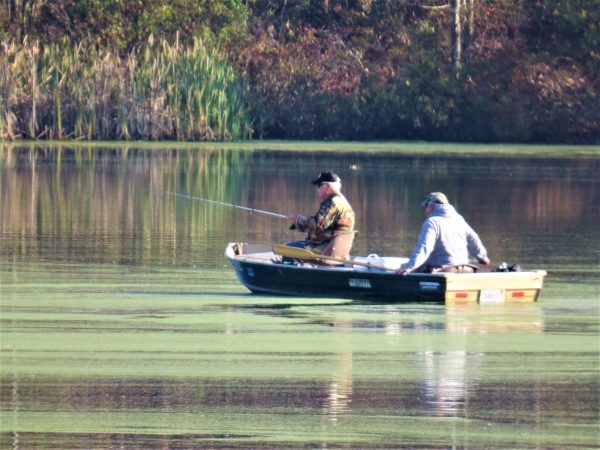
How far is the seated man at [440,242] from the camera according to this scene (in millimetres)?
11133

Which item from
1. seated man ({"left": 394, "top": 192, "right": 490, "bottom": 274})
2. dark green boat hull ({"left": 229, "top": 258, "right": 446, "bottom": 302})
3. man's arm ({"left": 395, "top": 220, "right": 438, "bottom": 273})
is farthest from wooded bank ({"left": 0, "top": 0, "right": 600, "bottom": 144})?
man's arm ({"left": 395, "top": 220, "right": 438, "bottom": 273})

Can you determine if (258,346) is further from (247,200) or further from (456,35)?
(456,35)

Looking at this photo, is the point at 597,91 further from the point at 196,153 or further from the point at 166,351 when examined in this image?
the point at 166,351

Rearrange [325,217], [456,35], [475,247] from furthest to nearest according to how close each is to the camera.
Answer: [456,35] < [325,217] < [475,247]

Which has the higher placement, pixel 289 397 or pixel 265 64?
pixel 265 64

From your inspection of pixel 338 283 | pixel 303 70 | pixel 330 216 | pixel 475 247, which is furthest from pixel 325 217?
pixel 303 70

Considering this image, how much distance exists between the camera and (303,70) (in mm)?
45812

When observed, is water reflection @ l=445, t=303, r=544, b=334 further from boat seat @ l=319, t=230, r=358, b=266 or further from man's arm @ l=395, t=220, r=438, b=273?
boat seat @ l=319, t=230, r=358, b=266

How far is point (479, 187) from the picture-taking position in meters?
25.7

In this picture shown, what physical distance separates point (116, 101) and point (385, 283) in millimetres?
28518

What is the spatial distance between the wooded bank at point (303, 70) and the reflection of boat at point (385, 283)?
89.7 ft

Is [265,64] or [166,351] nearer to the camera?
[166,351]

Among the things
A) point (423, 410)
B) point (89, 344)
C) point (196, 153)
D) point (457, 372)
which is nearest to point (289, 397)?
point (423, 410)

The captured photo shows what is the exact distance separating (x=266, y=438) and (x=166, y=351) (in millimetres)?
2347
